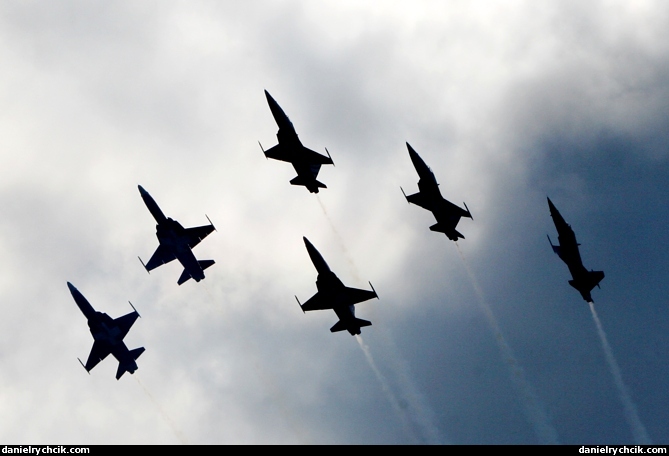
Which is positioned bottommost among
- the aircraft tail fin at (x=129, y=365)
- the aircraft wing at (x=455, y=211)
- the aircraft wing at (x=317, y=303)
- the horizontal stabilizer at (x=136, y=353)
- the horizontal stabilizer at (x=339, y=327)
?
the aircraft tail fin at (x=129, y=365)

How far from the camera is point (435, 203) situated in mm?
100312

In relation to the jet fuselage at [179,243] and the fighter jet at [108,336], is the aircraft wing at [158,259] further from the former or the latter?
the fighter jet at [108,336]

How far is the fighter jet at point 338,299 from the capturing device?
301 ft

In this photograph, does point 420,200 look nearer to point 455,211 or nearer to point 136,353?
point 455,211

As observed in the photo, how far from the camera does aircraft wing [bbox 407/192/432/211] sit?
331ft

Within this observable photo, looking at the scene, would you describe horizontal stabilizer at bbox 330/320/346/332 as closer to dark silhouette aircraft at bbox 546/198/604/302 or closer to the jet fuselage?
the jet fuselage

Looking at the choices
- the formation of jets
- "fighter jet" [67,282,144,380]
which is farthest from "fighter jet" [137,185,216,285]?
"fighter jet" [67,282,144,380]

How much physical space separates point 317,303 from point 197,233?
73.4 ft

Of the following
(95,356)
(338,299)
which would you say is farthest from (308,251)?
(95,356)

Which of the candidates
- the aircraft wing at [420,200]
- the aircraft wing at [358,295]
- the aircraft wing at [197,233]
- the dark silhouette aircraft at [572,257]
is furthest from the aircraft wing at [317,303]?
the dark silhouette aircraft at [572,257]

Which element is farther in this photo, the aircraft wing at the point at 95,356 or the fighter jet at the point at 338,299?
the aircraft wing at the point at 95,356

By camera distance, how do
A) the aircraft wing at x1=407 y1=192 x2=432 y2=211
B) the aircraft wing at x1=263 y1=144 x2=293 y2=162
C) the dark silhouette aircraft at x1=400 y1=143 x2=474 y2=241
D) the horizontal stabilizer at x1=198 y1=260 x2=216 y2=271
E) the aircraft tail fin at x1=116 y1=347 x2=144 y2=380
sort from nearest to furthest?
the aircraft wing at x1=263 y1=144 x2=293 y2=162
the dark silhouette aircraft at x1=400 y1=143 x2=474 y2=241
the aircraft wing at x1=407 y1=192 x2=432 y2=211
the aircraft tail fin at x1=116 y1=347 x2=144 y2=380
the horizontal stabilizer at x1=198 y1=260 x2=216 y2=271
